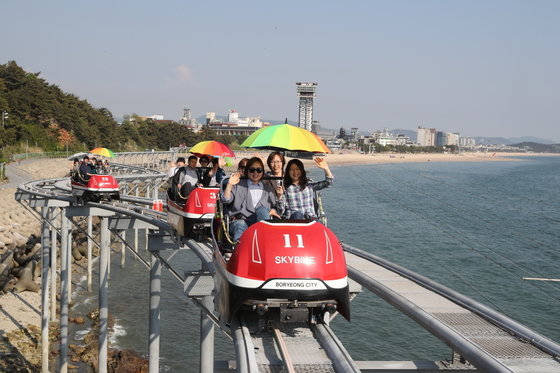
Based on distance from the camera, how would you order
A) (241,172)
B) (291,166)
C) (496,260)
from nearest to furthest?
(291,166), (241,172), (496,260)

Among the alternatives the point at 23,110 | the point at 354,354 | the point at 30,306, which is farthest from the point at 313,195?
the point at 23,110

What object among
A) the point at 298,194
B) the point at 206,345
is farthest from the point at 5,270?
the point at 298,194

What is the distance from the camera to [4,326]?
75.7 feet

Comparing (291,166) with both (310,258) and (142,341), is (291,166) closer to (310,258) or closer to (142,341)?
(310,258)

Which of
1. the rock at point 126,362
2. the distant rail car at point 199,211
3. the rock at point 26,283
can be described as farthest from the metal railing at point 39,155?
the distant rail car at point 199,211

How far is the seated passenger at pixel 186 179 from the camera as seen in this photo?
1387 centimetres

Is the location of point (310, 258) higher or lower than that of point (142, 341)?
higher

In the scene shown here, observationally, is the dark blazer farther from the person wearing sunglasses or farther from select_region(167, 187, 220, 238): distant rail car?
select_region(167, 187, 220, 238): distant rail car

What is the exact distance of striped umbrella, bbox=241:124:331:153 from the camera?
28.3 feet

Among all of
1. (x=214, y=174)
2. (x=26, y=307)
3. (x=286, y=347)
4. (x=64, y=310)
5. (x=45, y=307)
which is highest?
(x=214, y=174)

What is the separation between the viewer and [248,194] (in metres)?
9.66

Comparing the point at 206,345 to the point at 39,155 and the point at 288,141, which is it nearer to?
the point at 288,141

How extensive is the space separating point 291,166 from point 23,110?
255 feet

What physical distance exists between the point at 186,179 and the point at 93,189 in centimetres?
921
